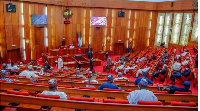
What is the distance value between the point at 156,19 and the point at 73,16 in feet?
27.4

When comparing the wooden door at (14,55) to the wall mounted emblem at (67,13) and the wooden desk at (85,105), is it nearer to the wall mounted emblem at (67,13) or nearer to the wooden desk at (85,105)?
the wall mounted emblem at (67,13)

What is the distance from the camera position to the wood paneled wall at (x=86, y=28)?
41.3 ft

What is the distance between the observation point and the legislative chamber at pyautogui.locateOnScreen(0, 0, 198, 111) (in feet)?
22.1

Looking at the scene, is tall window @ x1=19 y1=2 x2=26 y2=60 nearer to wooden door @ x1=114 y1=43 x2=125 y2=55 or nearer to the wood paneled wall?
the wood paneled wall

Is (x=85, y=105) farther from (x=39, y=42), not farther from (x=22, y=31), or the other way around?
(x=39, y=42)

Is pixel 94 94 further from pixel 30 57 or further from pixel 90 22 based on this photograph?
pixel 90 22

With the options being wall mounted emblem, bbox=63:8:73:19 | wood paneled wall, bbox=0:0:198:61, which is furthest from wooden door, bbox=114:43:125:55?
wall mounted emblem, bbox=63:8:73:19

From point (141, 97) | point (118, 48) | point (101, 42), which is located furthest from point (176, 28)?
point (141, 97)

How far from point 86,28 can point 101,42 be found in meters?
2.05

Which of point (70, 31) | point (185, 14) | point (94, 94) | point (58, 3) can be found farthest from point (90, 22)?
point (94, 94)

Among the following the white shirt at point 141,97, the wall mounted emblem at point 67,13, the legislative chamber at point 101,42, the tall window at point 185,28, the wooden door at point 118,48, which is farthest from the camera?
the wooden door at point 118,48

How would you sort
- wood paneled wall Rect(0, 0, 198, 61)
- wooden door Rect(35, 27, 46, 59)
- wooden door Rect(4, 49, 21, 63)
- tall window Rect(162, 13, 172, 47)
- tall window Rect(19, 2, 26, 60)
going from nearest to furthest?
1. wooden door Rect(4, 49, 21, 63)
2. tall window Rect(19, 2, 26, 60)
3. wood paneled wall Rect(0, 0, 198, 61)
4. wooden door Rect(35, 27, 46, 59)
5. tall window Rect(162, 13, 172, 47)

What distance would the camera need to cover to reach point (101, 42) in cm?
1745

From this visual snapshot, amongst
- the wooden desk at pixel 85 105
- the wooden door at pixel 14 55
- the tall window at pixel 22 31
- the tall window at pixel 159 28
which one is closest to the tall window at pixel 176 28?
the tall window at pixel 159 28
